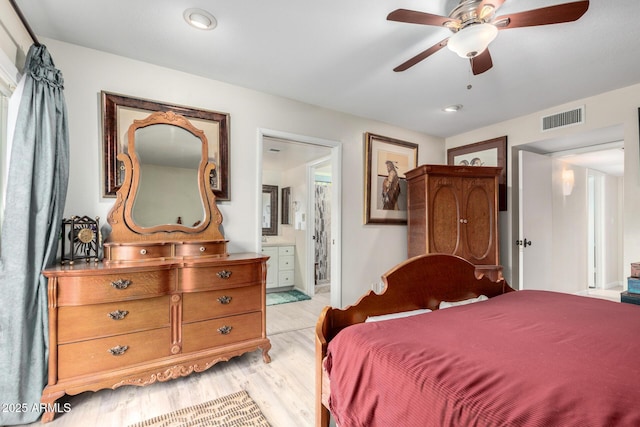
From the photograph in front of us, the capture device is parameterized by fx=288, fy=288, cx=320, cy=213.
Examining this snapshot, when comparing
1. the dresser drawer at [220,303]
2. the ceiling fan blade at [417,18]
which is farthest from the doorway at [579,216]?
the dresser drawer at [220,303]

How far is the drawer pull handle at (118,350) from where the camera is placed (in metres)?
1.78

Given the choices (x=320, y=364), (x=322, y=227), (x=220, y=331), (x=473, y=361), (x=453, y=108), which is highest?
(x=453, y=108)

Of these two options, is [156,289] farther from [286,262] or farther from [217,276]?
[286,262]

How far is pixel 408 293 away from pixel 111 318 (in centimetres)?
181

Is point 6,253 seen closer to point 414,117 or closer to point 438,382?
point 438,382

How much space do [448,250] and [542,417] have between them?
2663 mm

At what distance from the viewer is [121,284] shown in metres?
1.79

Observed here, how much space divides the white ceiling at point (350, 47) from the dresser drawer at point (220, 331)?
199 centimetres

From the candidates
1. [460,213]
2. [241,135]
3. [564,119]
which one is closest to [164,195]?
[241,135]

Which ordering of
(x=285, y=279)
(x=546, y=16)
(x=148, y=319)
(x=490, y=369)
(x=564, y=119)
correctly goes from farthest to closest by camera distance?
(x=285, y=279) < (x=564, y=119) < (x=148, y=319) < (x=546, y=16) < (x=490, y=369)

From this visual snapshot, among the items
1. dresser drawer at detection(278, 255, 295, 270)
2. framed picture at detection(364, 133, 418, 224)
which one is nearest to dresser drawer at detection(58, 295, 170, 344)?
framed picture at detection(364, 133, 418, 224)

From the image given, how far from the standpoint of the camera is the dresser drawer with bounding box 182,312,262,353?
79.5 inches

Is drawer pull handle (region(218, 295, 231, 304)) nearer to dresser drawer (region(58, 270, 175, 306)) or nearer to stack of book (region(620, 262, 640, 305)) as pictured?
dresser drawer (region(58, 270, 175, 306))

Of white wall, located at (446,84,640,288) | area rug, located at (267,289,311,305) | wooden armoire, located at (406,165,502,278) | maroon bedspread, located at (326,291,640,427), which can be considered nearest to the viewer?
maroon bedspread, located at (326,291,640,427)
